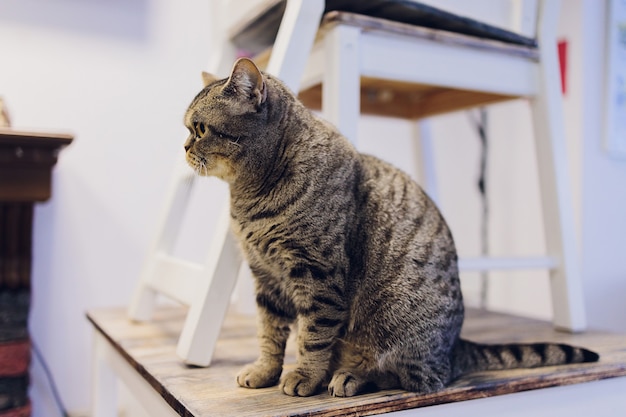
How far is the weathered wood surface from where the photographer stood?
66 centimetres

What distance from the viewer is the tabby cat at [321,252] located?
719 millimetres

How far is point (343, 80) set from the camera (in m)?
0.89

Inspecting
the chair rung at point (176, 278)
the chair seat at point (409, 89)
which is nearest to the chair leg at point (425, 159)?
the chair seat at point (409, 89)

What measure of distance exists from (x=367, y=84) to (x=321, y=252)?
0.66m

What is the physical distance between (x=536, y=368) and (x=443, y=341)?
0.59 feet

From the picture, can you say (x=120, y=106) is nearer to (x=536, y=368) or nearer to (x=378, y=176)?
(x=378, y=176)

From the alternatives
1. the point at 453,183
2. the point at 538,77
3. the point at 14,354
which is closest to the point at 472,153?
the point at 453,183

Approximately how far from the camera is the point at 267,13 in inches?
40.9

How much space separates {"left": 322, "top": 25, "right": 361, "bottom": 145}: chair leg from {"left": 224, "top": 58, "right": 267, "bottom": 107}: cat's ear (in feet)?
0.65

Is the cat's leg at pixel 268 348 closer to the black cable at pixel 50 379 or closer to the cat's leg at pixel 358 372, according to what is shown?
the cat's leg at pixel 358 372

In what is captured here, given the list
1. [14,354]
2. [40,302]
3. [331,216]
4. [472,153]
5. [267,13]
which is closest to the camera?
[331,216]

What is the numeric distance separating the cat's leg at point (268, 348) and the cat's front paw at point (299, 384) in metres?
0.04

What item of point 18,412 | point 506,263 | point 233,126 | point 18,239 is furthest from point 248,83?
point 18,412

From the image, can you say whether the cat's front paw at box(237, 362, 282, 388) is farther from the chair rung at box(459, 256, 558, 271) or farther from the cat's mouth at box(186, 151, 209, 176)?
the chair rung at box(459, 256, 558, 271)
